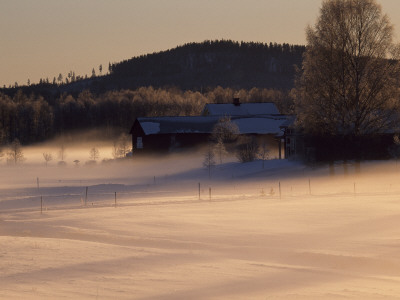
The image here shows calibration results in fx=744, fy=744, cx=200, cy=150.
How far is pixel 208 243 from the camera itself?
26922 mm

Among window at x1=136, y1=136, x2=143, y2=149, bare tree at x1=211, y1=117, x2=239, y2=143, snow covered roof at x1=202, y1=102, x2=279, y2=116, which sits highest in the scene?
snow covered roof at x1=202, y1=102, x2=279, y2=116

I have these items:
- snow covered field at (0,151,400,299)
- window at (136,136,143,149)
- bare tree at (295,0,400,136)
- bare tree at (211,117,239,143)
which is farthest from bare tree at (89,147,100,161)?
bare tree at (295,0,400,136)

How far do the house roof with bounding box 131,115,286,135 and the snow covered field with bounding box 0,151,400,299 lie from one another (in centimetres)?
4023

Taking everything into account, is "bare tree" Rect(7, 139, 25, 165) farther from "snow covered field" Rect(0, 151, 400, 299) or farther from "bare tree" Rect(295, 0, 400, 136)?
"bare tree" Rect(295, 0, 400, 136)

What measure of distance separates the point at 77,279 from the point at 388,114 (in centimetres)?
3816

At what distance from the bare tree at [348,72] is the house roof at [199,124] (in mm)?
41004

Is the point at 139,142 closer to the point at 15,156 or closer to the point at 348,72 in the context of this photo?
the point at 15,156

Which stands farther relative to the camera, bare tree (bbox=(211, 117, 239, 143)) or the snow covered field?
bare tree (bbox=(211, 117, 239, 143))

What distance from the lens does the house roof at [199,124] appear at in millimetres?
95125

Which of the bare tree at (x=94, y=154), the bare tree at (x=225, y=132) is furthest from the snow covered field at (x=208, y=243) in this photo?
the bare tree at (x=94, y=154)

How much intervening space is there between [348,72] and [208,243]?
2876cm

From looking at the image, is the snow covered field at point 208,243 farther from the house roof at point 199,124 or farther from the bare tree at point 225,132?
the house roof at point 199,124

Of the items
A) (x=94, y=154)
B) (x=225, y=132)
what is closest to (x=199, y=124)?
(x=225, y=132)

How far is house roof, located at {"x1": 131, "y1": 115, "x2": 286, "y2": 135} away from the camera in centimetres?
9512
